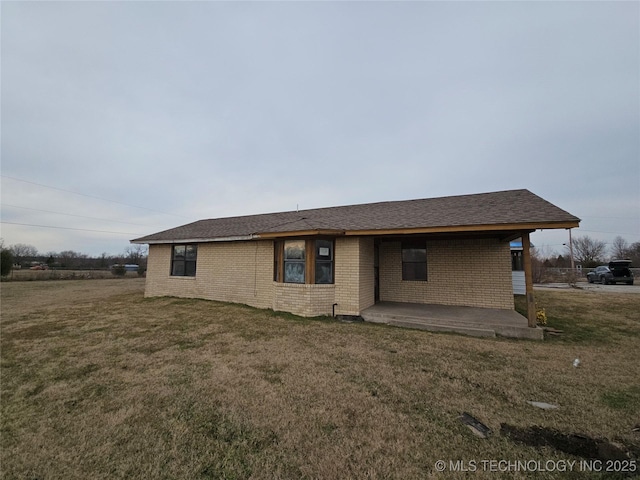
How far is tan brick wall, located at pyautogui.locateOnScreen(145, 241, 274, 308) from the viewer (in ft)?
32.7

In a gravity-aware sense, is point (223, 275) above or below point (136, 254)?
below

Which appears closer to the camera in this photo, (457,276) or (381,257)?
(457,276)

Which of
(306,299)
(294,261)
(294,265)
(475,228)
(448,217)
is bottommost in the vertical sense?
(306,299)

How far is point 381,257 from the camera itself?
10.3 meters

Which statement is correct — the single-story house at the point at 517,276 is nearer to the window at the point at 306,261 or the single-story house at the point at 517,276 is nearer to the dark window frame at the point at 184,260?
the window at the point at 306,261

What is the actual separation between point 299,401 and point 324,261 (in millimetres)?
5339

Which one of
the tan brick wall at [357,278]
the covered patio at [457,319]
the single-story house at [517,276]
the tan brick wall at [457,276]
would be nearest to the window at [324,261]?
the tan brick wall at [357,278]

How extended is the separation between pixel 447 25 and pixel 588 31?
16.0 feet

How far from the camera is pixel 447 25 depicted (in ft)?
34.8

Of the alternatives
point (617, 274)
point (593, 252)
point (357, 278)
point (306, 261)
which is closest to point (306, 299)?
point (306, 261)

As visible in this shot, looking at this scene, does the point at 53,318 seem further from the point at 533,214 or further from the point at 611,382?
the point at 533,214

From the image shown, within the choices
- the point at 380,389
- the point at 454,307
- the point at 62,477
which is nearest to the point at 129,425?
the point at 62,477

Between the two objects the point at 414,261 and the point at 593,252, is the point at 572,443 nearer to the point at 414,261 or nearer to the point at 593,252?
the point at 414,261

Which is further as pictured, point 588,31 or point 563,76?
point 563,76
